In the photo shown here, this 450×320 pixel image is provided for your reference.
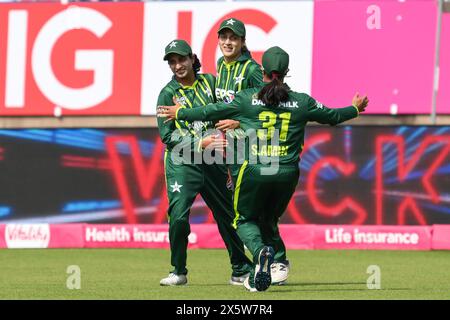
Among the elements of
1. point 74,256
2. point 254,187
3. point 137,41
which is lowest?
point 74,256

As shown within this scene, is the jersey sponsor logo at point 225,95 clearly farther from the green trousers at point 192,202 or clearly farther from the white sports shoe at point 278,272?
the white sports shoe at point 278,272

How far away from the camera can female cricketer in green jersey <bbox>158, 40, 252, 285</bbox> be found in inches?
472

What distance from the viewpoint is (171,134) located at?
1217 cm

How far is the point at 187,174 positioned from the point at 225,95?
942 mm

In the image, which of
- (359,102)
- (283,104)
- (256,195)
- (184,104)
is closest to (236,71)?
(184,104)

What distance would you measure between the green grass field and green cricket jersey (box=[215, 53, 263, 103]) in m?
2.06

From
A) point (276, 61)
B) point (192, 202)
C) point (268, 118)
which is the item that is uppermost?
Result: point (276, 61)

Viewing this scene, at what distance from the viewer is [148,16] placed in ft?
71.4

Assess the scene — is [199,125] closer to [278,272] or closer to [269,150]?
[269,150]

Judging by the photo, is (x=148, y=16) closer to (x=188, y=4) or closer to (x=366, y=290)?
(x=188, y=4)

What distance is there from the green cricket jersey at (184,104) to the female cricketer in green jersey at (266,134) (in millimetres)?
962

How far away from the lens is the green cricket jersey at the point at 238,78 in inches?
478
